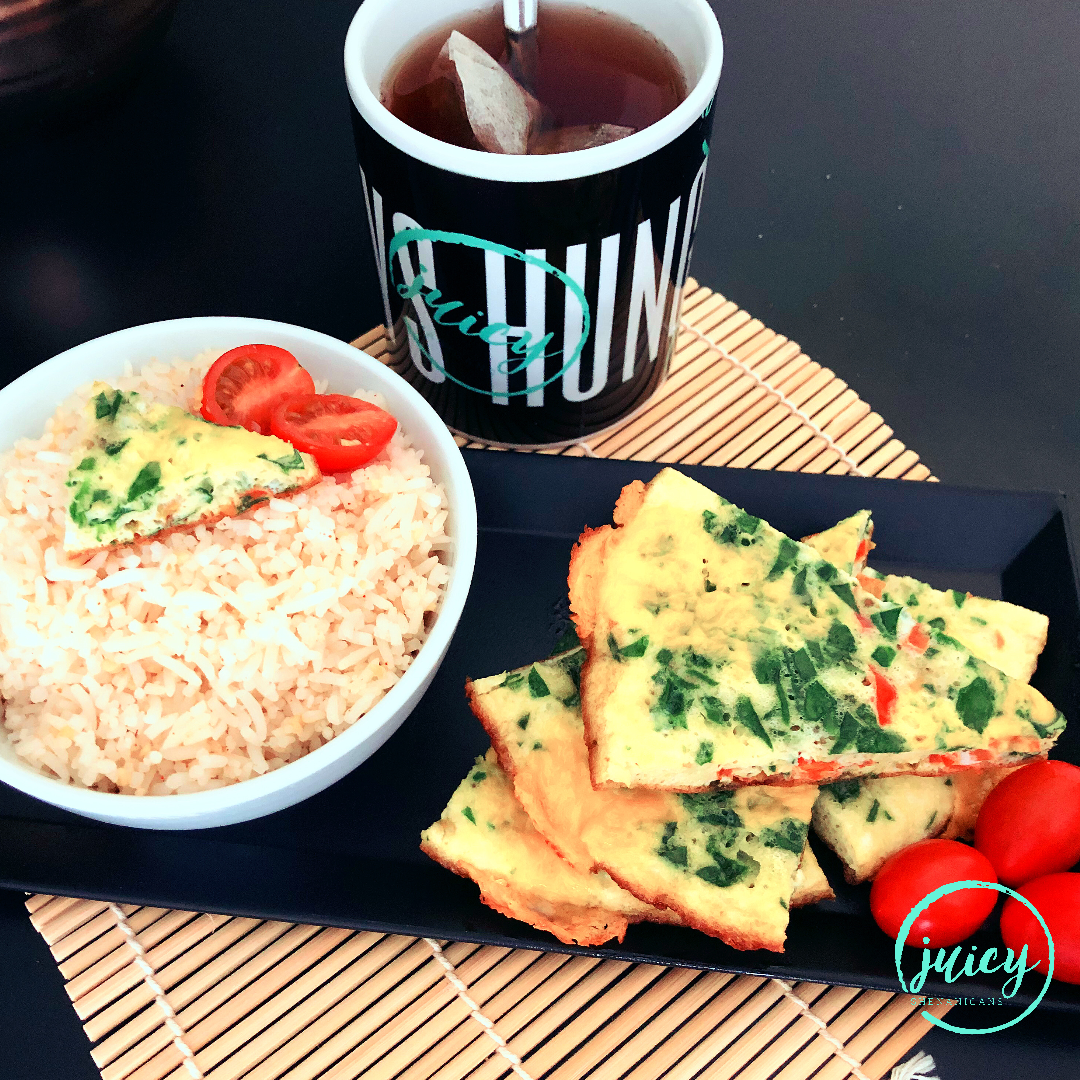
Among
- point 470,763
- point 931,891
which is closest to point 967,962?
point 931,891

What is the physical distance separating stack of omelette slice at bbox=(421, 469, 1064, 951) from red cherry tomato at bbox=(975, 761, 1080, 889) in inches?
2.3

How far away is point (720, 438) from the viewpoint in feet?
7.97

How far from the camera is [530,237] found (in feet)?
5.62

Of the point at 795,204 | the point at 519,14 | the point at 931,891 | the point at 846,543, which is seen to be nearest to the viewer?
the point at 931,891

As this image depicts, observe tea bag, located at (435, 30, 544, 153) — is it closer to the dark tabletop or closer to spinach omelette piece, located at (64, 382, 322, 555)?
spinach omelette piece, located at (64, 382, 322, 555)

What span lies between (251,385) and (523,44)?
33.9 inches

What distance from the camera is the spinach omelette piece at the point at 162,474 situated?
172 cm

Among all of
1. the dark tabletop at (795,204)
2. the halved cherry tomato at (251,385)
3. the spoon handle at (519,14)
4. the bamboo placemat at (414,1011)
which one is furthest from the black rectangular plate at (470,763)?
the spoon handle at (519,14)

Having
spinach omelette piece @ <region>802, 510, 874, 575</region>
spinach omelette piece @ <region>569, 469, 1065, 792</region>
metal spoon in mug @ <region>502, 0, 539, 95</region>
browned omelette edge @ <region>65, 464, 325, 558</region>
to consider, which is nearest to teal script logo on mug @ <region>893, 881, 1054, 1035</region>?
spinach omelette piece @ <region>569, 469, 1065, 792</region>

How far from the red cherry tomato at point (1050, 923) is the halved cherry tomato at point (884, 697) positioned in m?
0.39

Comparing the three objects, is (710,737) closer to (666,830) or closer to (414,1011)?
(666,830)

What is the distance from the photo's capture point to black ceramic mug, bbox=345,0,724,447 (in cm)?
165

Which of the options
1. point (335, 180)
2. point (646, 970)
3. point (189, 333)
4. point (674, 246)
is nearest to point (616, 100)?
point (674, 246)

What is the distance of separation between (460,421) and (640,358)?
44cm
